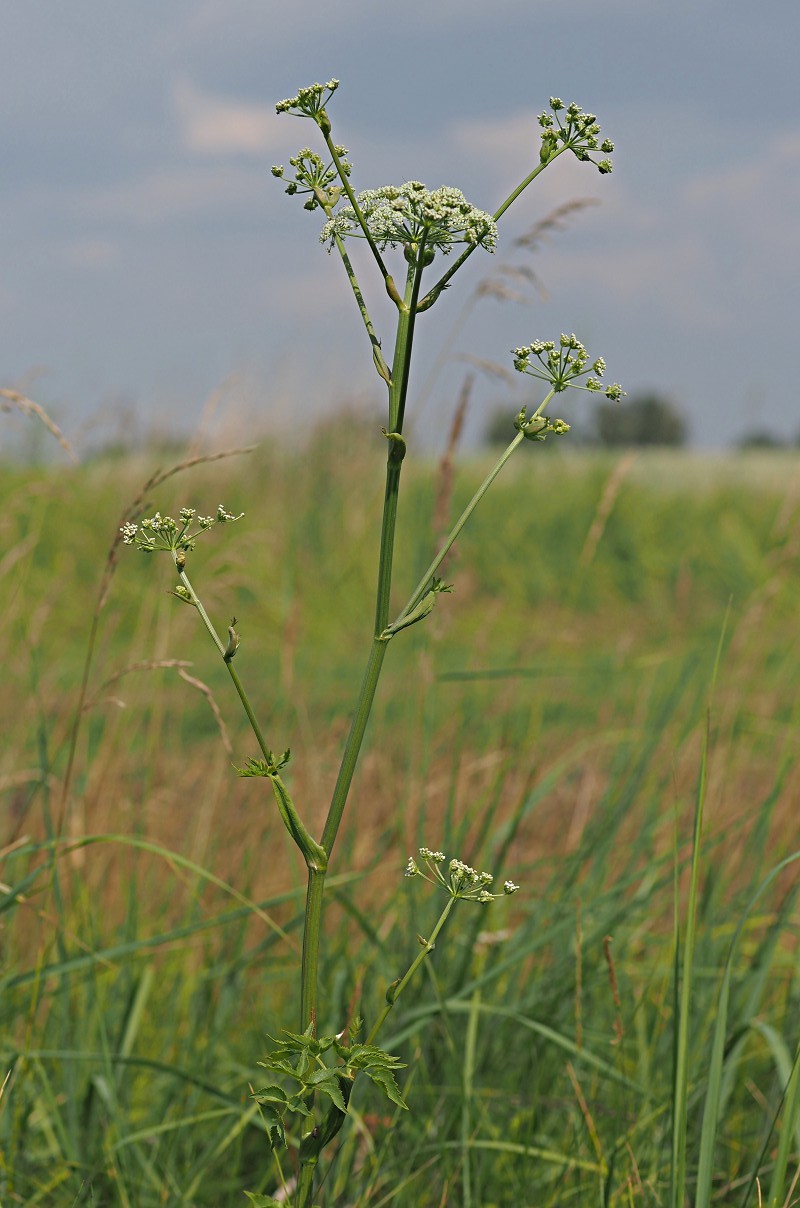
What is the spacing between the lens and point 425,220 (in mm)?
1079

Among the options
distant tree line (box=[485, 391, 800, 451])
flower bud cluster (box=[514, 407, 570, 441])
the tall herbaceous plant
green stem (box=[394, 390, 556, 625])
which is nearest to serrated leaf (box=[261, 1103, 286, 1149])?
the tall herbaceous plant

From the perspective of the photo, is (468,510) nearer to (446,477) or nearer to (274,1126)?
(274,1126)

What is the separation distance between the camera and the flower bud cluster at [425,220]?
3.54ft

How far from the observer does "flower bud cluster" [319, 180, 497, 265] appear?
108 centimetres

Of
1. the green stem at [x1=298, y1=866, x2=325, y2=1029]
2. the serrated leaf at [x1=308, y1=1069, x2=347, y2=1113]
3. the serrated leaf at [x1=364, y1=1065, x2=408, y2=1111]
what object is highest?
the green stem at [x1=298, y1=866, x2=325, y2=1029]

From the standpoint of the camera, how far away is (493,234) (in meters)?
1.11

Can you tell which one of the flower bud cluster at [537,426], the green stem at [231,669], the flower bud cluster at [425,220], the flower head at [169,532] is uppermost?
the flower bud cluster at [425,220]

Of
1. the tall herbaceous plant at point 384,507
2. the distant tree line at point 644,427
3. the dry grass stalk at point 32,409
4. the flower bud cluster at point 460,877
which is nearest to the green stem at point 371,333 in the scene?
the tall herbaceous plant at point 384,507

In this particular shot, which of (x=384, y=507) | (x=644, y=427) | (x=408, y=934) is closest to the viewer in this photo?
(x=384, y=507)

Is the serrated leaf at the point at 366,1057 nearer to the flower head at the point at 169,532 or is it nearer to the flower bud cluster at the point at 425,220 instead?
the flower head at the point at 169,532

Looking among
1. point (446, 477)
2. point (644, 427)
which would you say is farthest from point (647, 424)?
point (446, 477)

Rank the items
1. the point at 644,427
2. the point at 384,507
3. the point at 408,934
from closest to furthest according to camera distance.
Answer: the point at 384,507
the point at 408,934
the point at 644,427

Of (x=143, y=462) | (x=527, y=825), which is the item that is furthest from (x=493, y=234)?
(x=143, y=462)

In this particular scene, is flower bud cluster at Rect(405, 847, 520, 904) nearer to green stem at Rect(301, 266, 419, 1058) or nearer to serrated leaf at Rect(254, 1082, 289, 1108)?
green stem at Rect(301, 266, 419, 1058)
